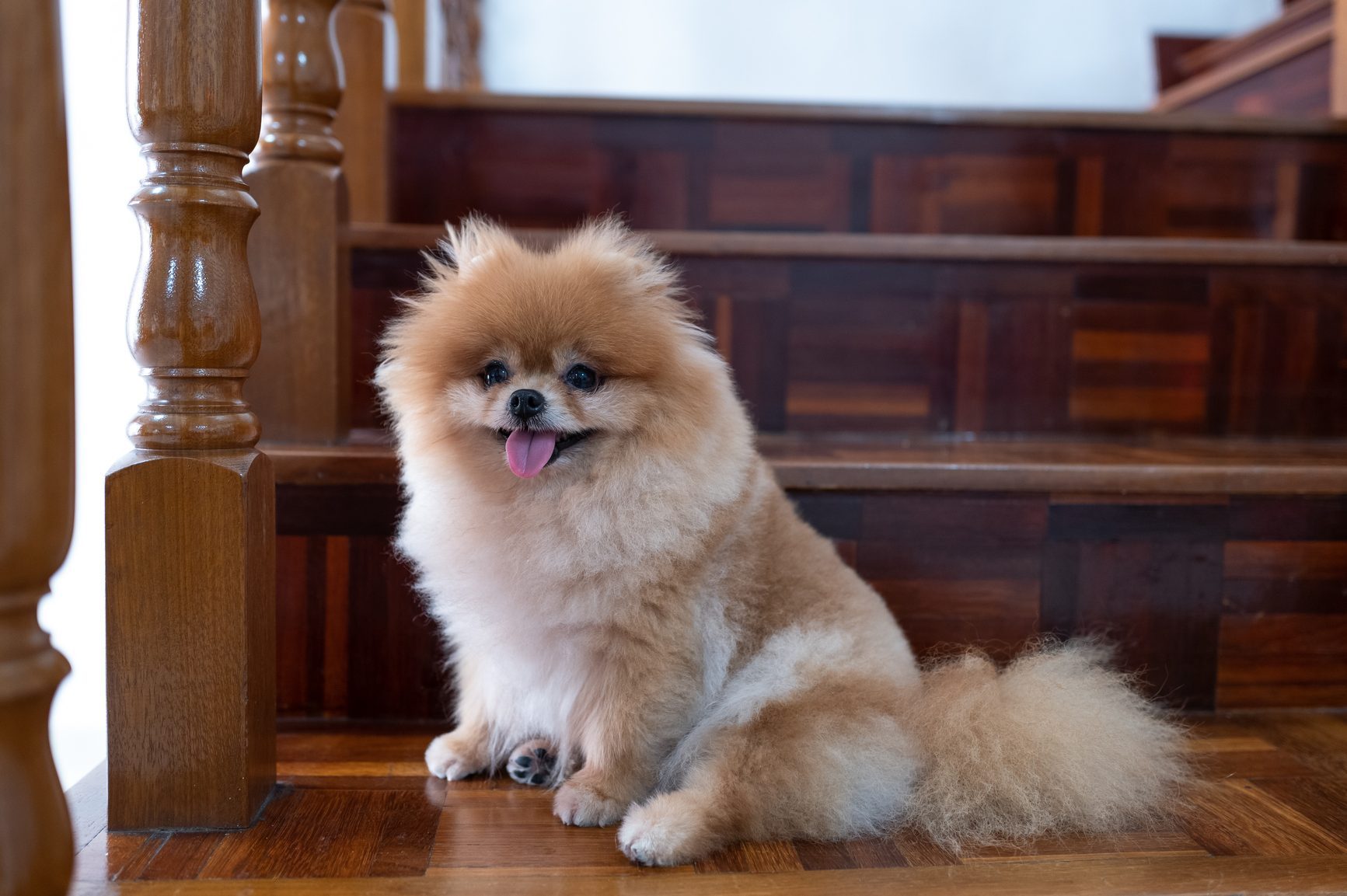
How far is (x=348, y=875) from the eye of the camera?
1.08m

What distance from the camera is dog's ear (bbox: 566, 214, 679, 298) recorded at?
1.32 meters

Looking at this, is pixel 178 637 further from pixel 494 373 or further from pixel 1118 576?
pixel 1118 576

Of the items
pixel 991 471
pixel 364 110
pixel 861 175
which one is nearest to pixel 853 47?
pixel 861 175

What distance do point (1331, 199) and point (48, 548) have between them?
2.50 m

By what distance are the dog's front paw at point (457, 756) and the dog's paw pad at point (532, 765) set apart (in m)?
0.04

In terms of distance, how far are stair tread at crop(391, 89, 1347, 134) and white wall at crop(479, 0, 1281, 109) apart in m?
2.15

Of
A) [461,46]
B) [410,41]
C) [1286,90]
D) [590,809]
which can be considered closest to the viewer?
[590,809]

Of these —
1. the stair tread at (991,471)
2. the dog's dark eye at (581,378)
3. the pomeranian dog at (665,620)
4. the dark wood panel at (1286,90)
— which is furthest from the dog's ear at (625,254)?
the dark wood panel at (1286,90)

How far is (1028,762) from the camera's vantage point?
118cm

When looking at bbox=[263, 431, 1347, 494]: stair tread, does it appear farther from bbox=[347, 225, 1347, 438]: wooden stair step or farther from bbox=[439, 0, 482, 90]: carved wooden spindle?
bbox=[439, 0, 482, 90]: carved wooden spindle

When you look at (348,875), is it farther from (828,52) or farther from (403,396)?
(828,52)

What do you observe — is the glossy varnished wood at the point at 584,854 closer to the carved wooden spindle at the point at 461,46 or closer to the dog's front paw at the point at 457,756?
the dog's front paw at the point at 457,756

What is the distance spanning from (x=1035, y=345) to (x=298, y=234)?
1.37m

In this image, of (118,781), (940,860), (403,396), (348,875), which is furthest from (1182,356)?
(118,781)
